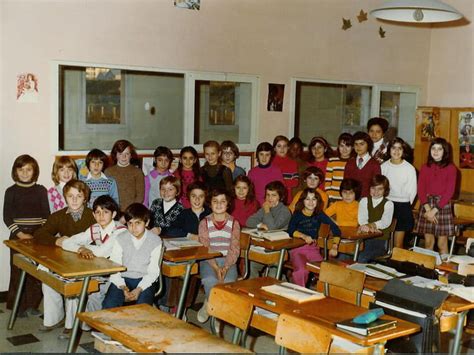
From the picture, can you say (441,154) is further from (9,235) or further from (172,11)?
(9,235)

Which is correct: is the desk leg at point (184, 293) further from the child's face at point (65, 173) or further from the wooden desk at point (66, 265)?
the child's face at point (65, 173)

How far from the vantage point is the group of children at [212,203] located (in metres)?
4.62

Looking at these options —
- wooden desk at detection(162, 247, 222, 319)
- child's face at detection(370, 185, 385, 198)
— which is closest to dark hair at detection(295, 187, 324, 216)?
child's face at detection(370, 185, 385, 198)

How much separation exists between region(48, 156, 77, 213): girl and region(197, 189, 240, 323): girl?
1.20m

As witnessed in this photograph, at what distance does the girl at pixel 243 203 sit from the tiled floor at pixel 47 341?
131cm

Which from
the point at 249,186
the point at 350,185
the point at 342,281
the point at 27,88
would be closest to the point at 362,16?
the point at 350,185

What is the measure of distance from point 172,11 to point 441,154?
10.1 feet

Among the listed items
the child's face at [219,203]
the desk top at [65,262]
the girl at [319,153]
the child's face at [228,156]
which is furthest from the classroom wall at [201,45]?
the child's face at [219,203]

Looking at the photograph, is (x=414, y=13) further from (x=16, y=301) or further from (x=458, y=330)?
(x=16, y=301)

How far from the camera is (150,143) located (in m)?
6.60

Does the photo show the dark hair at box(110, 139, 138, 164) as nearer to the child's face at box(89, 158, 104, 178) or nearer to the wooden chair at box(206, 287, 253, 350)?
the child's face at box(89, 158, 104, 178)

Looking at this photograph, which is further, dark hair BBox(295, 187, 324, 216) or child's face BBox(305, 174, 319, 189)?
child's face BBox(305, 174, 319, 189)

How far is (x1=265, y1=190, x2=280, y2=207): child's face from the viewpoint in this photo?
584 centimetres

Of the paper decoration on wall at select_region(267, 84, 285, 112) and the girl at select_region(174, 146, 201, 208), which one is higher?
the paper decoration on wall at select_region(267, 84, 285, 112)
